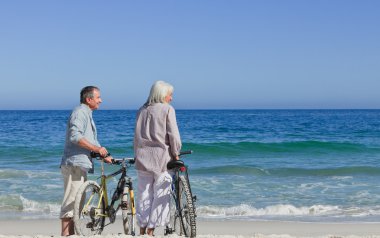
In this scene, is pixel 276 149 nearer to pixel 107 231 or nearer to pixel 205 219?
pixel 205 219

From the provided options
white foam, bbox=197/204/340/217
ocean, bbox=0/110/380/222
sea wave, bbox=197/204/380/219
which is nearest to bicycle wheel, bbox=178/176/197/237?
ocean, bbox=0/110/380/222

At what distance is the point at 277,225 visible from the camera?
812 cm

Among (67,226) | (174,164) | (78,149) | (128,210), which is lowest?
(67,226)

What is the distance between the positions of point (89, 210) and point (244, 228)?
2.77 metres

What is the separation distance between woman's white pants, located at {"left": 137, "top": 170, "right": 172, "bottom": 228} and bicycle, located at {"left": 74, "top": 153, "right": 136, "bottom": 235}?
12 cm

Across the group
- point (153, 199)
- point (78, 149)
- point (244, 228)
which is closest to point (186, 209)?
point (153, 199)

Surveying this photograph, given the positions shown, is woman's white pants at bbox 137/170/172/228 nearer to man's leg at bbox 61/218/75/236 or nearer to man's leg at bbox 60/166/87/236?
man's leg at bbox 60/166/87/236

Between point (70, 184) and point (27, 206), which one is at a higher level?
point (70, 184)

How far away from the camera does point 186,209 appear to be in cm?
550

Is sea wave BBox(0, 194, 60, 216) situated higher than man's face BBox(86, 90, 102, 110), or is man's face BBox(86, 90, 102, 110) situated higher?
man's face BBox(86, 90, 102, 110)

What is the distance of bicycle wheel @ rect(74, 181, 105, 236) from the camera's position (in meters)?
5.60

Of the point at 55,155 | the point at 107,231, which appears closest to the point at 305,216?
the point at 107,231

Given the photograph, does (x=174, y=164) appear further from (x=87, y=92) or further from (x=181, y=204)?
(x=87, y=92)

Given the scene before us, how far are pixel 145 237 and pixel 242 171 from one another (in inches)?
408
